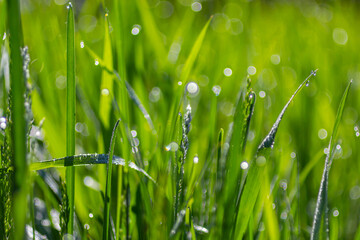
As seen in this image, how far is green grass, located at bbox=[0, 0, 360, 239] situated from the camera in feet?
1.19

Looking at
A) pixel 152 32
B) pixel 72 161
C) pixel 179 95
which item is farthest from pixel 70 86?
pixel 152 32

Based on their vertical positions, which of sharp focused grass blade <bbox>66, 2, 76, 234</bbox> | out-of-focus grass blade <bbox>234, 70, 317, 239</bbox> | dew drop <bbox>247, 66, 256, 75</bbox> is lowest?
out-of-focus grass blade <bbox>234, 70, 317, 239</bbox>

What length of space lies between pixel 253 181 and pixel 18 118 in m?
0.22

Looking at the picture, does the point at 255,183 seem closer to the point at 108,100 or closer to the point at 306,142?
the point at 108,100

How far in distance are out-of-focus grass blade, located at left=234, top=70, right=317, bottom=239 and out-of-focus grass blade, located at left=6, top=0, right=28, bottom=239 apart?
0.69 feet

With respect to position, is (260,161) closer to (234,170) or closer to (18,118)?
(234,170)

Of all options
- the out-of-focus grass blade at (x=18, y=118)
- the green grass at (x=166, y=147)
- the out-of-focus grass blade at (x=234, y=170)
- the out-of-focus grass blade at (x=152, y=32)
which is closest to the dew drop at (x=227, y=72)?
the green grass at (x=166, y=147)

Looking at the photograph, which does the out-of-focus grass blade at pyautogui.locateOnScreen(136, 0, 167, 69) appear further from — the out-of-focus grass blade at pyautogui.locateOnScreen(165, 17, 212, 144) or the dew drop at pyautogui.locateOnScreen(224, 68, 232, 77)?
the out-of-focus grass blade at pyautogui.locateOnScreen(165, 17, 212, 144)

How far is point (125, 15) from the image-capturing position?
3.38 ft

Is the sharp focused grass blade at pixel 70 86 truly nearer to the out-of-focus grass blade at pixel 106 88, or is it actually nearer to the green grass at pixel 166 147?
the green grass at pixel 166 147

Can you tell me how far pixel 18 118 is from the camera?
26 centimetres

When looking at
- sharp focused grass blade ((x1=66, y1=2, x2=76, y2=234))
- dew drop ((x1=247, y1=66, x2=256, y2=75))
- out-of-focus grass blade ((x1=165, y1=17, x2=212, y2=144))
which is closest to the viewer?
sharp focused grass blade ((x1=66, y1=2, x2=76, y2=234))

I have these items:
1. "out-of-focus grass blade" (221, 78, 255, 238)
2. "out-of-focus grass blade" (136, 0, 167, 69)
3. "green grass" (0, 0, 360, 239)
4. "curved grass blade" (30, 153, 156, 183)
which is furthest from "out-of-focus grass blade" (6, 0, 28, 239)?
"out-of-focus grass blade" (136, 0, 167, 69)

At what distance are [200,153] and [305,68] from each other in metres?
0.48
